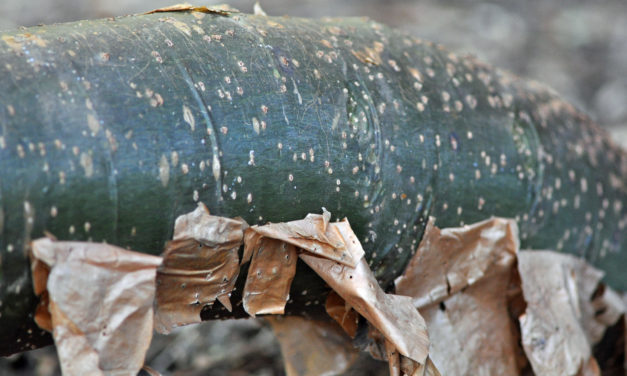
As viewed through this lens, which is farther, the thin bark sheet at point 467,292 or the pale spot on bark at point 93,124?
the thin bark sheet at point 467,292

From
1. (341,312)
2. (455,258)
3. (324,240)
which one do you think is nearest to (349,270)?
(324,240)

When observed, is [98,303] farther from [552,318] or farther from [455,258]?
[552,318]

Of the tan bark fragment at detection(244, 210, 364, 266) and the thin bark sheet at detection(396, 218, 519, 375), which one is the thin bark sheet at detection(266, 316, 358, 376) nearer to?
the thin bark sheet at detection(396, 218, 519, 375)

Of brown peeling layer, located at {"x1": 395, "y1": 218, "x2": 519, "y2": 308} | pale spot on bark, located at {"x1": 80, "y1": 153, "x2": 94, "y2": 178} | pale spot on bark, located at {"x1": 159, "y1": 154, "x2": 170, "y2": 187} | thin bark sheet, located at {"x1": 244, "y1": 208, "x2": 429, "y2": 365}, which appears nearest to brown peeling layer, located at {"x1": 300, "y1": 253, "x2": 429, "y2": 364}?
thin bark sheet, located at {"x1": 244, "y1": 208, "x2": 429, "y2": 365}

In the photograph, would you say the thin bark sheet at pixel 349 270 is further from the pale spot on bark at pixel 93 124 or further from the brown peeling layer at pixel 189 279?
the pale spot on bark at pixel 93 124

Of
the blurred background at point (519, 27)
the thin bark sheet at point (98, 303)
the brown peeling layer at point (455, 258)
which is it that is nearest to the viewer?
the thin bark sheet at point (98, 303)

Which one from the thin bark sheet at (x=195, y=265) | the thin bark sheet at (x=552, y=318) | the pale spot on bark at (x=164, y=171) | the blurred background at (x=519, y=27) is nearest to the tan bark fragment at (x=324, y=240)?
the thin bark sheet at (x=195, y=265)
